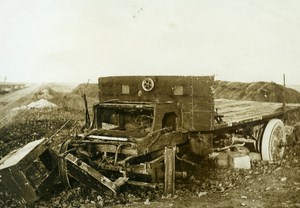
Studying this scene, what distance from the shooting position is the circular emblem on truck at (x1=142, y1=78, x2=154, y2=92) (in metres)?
6.58

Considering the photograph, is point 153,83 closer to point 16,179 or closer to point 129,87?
point 129,87

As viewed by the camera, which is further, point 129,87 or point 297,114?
point 297,114

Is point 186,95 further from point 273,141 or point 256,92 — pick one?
point 256,92

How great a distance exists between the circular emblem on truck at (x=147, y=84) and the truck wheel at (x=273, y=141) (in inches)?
109

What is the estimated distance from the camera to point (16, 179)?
5.07 metres

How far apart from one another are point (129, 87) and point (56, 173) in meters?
2.07

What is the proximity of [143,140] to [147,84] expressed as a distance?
1.59 meters

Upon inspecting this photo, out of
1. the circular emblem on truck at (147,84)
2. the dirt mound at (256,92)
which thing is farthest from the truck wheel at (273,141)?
the dirt mound at (256,92)

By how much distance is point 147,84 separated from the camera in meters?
6.62

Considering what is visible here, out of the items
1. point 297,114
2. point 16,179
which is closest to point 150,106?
point 16,179

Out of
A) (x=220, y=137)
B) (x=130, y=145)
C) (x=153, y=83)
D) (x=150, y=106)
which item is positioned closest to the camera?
(x=130, y=145)

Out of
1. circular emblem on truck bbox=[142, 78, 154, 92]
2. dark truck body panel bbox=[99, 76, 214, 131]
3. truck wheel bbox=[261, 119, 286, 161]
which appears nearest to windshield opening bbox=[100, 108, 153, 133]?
dark truck body panel bbox=[99, 76, 214, 131]

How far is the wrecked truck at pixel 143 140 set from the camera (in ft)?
17.2

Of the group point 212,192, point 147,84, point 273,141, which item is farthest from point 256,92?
point 212,192
